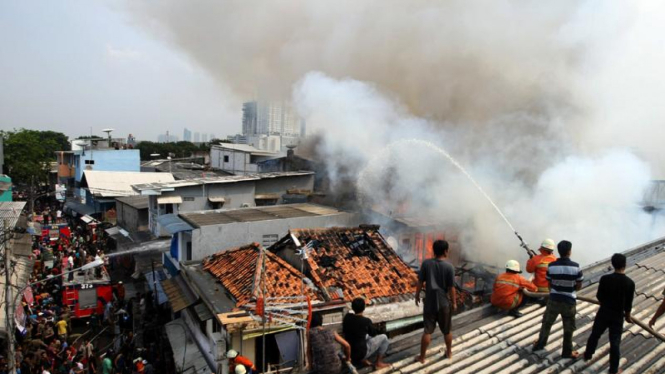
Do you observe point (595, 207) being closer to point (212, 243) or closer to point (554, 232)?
point (554, 232)

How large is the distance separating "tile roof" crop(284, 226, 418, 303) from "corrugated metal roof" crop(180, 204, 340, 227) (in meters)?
3.52

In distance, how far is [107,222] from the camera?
87.8 feet

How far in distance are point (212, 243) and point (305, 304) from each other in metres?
5.92

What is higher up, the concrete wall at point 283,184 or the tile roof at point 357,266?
the concrete wall at point 283,184

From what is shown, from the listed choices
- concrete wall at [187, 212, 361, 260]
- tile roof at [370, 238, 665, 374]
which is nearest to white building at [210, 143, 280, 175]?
concrete wall at [187, 212, 361, 260]

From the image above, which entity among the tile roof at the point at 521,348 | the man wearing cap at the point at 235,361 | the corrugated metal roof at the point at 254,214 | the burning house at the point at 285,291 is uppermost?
the tile roof at the point at 521,348

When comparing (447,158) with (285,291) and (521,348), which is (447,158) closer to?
(285,291)

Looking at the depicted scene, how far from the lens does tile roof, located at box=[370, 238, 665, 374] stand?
181 inches

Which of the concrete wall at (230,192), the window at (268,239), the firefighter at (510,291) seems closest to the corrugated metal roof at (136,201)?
the concrete wall at (230,192)

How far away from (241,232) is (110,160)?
25843 millimetres

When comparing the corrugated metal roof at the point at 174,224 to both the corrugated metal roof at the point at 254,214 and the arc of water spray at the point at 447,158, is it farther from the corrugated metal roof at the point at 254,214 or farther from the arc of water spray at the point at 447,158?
the arc of water spray at the point at 447,158

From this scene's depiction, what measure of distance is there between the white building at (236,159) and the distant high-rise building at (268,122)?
2754 millimetres

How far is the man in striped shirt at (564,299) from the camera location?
4.75 meters

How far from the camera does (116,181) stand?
2809 cm
